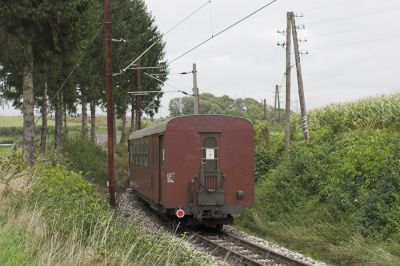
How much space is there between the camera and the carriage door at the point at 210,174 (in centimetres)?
1441

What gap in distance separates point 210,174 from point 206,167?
21 centimetres

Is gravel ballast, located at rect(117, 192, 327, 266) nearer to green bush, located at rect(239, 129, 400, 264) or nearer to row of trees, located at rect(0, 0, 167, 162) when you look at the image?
green bush, located at rect(239, 129, 400, 264)

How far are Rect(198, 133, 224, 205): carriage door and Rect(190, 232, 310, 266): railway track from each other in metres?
0.99

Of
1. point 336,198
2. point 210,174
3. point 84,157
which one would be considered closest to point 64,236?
point 210,174

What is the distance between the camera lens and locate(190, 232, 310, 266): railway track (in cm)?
1084

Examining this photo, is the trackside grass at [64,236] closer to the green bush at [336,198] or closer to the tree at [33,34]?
the green bush at [336,198]

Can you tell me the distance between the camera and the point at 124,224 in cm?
875

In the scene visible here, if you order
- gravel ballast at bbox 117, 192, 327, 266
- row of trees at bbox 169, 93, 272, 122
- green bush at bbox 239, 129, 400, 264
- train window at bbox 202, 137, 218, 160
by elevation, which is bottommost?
gravel ballast at bbox 117, 192, 327, 266

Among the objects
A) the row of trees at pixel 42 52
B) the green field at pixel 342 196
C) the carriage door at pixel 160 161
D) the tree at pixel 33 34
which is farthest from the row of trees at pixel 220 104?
the carriage door at pixel 160 161

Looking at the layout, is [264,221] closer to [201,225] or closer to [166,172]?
[201,225]

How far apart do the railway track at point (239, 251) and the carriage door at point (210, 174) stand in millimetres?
992

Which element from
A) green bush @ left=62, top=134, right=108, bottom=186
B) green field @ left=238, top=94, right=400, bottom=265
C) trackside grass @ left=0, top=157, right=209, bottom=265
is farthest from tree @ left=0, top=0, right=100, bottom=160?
green field @ left=238, top=94, right=400, bottom=265

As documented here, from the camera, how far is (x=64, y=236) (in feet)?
23.5

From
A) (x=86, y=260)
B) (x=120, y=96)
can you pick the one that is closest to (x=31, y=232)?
(x=86, y=260)
